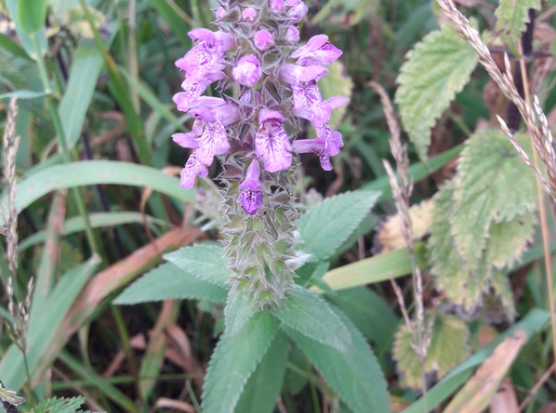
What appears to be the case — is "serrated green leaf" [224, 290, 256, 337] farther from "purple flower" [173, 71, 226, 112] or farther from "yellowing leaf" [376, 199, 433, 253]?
"yellowing leaf" [376, 199, 433, 253]

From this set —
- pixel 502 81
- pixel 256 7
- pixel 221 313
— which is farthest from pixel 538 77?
pixel 221 313

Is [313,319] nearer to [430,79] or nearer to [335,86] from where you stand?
[430,79]

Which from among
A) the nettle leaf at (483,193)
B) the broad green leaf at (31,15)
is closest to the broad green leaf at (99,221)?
the broad green leaf at (31,15)

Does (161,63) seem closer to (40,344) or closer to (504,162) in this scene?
(40,344)

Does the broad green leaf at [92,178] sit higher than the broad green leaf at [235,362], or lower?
higher

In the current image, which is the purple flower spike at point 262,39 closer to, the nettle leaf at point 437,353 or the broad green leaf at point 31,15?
the broad green leaf at point 31,15

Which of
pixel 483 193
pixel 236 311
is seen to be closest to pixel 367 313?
pixel 483 193

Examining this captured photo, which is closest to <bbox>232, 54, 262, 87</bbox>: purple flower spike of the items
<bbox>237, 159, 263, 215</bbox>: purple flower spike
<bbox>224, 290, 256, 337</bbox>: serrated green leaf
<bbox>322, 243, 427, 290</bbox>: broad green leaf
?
<bbox>237, 159, 263, 215</bbox>: purple flower spike
